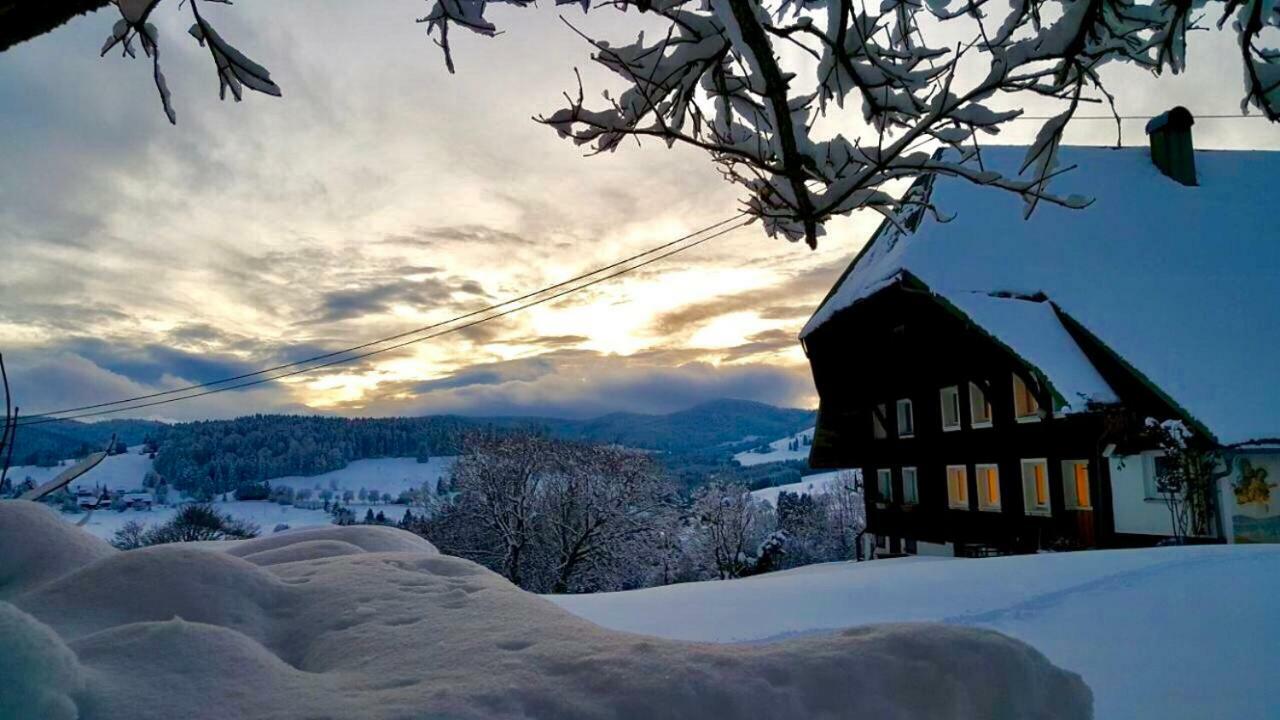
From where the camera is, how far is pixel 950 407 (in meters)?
18.9

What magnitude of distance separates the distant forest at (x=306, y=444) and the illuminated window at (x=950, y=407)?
54.7ft

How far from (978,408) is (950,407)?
142 centimetres

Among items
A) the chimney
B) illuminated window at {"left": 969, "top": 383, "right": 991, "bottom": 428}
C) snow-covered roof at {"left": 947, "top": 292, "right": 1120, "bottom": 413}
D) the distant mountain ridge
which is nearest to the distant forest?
the distant mountain ridge

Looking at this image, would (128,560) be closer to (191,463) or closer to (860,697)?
(860,697)

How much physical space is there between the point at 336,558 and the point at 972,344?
1551 centimetres

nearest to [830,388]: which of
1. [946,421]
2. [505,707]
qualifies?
[946,421]

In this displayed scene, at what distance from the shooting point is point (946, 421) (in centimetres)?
1889

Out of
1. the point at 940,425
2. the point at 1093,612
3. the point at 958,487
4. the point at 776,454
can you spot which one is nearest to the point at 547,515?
the point at 940,425

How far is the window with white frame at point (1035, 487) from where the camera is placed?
15.3 m

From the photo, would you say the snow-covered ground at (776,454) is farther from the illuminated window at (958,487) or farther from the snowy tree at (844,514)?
the illuminated window at (958,487)

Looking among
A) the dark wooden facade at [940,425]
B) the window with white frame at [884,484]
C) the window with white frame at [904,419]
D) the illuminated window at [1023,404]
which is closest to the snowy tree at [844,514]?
the window with white frame at [884,484]

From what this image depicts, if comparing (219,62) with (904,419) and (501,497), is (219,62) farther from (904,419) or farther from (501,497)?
(501,497)

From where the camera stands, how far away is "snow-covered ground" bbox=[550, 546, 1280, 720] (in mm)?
3449

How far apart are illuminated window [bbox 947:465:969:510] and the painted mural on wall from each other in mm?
Answer: 5968
